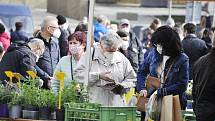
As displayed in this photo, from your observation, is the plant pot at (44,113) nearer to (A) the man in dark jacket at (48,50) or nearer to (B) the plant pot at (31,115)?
(B) the plant pot at (31,115)

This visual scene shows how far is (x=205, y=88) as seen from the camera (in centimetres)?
688

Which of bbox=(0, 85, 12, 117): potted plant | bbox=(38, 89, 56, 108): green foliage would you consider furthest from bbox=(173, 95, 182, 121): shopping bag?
bbox=(0, 85, 12, 117): potted plant

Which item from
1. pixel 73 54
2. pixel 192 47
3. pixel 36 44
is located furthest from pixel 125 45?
pixel 73 54

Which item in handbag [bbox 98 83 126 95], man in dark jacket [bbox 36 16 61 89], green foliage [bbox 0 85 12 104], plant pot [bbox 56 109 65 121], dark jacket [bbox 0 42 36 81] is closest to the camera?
plant pot [bbox 56 109 65 121]

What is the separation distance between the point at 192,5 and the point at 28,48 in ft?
45.6

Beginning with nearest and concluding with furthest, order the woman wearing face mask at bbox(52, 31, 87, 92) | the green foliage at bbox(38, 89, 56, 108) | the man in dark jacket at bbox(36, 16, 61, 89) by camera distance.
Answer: the green foliage at bbox(38, 89, 56, 108) < the woman wearing face mask at bbox(52, 31, 87, 92) < the man in dark jacket at bbox(36, 16, 61, 89)

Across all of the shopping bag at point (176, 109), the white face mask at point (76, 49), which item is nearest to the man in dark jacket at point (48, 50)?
the white face mask at point (76, 49)

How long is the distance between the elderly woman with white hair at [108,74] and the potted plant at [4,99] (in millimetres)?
937

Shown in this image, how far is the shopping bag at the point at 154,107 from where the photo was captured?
770 centimetres

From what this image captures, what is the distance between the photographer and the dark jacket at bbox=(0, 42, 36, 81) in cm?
920

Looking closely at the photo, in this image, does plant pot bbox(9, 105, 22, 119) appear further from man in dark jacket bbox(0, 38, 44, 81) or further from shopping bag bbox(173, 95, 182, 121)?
shopping bag bbox(173, 95, 182, 121)

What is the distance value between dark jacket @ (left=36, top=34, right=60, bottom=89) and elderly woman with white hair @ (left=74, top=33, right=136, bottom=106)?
150cm

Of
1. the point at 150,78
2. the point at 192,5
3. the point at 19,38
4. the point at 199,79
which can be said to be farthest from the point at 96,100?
the point at 192,5

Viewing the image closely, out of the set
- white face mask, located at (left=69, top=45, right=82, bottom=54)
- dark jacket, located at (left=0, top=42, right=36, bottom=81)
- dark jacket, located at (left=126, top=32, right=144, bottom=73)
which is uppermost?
white face mask, located at (left=69, top=45, right=82, bottom=54)
